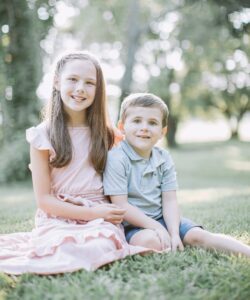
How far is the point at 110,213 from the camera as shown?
2756 mm

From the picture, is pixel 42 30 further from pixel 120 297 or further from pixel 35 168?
pixel 120 297

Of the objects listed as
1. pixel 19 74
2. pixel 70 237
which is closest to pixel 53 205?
pixel 70 237

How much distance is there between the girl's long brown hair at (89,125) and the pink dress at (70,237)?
0.17ft

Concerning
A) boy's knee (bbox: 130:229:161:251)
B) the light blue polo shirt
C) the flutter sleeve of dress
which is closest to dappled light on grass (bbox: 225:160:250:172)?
the light blue polo shirt

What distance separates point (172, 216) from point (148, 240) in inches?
12.7

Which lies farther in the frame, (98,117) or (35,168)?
(98,117)

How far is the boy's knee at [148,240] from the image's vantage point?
275 centimetres

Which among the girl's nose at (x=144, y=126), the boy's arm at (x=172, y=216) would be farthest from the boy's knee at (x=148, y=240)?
the girl's nose at (x=144, y=126)

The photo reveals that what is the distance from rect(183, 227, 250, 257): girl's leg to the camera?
2691 millimetres

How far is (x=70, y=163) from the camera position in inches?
117

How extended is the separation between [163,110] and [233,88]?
28829 mm

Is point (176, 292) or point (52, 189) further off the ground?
point (52, 189)

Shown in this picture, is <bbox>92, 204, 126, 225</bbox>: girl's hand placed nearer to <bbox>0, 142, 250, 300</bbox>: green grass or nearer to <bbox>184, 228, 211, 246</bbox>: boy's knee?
<bbox>0, 142, 250, 300</bbox>: green grass

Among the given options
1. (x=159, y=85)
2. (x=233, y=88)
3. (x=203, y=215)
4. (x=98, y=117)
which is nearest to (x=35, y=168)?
(x=98, y=117)
